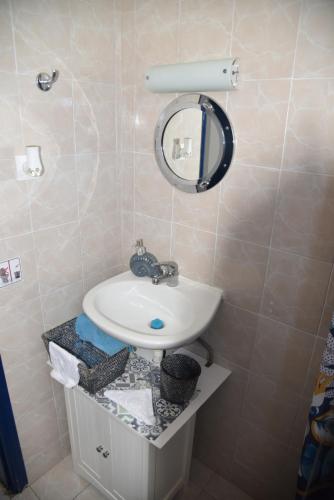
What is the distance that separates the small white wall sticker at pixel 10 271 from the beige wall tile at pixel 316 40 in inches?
46.0

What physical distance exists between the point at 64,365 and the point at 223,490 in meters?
1.02

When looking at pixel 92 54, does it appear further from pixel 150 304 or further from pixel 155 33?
pixel 150 304

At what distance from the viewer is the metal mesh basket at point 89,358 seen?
1.20m

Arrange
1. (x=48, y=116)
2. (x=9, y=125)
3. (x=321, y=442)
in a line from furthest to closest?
(x=48, y=116)
(x=9, y=125)
(x=321, y=442)

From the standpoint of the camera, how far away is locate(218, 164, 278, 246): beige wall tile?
1.11 meters

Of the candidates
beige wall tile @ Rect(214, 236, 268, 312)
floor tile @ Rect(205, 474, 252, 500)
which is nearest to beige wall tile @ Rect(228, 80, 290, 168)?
beige wall tile @ Rect(214, 236, 268, 312)

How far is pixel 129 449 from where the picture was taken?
1.21 meters

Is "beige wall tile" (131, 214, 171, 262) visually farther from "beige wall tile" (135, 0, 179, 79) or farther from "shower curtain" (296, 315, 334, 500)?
"shower curtain" (296, 315, 334, 500)

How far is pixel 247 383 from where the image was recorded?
137 centimetres

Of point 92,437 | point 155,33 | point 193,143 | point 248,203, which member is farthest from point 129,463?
point 155,33

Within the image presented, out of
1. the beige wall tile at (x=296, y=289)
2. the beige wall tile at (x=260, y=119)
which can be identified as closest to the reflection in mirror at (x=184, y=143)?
the beige wall tile at (x=260, y=119)

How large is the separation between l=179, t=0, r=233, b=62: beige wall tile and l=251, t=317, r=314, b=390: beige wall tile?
39.0 inches

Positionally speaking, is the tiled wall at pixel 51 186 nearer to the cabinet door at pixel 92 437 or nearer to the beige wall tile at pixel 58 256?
the beige wall tile at pixel 58 256

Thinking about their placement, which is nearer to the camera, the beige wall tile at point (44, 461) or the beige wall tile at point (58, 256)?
the beige wall tile at point (58, 256)
